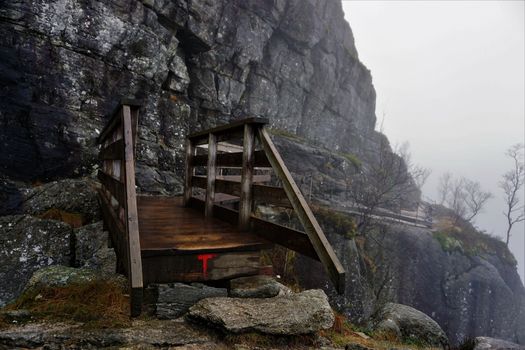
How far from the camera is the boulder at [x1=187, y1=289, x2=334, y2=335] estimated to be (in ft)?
10.1

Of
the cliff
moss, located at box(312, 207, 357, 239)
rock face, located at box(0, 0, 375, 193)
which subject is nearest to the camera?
rock face, located at box(0, 0, 375, 193)

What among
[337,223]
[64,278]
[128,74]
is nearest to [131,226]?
[64,278]

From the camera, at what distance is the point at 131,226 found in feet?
9.67

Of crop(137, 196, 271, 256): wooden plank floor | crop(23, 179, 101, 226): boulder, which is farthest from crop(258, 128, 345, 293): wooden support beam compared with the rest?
crop(23, 179, 101, 226): boulder

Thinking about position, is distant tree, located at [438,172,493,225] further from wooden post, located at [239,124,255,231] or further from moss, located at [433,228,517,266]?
wooden post, located at [239,124,255,231]

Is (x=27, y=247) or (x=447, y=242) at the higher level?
(x=27, y=247)

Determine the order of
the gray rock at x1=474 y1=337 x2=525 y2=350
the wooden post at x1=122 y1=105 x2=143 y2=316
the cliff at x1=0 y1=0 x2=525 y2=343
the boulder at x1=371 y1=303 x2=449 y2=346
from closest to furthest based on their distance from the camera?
1. the wooden post at x1=122 y1=105 x2=143 y2=316
2. the gray rock at x1=474 y1=337 x2=525 y2=350
3. the boulder at x1=371 y1=303 x2=449 y2=346
4. the cliff at x1=0 y1=0 x2=525 y2=343

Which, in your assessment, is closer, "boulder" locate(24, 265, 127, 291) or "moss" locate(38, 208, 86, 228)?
"boulder" locate(24, 265, 127, 291)

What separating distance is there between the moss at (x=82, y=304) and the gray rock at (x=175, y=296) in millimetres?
312

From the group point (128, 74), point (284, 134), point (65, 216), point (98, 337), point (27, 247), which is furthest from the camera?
point (284, 134)

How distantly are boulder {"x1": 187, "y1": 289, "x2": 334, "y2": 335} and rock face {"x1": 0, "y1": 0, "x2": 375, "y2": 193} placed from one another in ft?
41.3

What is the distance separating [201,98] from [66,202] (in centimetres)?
1793

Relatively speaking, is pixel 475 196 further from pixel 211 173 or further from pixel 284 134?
pixel 211 173

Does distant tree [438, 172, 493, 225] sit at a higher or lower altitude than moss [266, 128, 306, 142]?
lower
